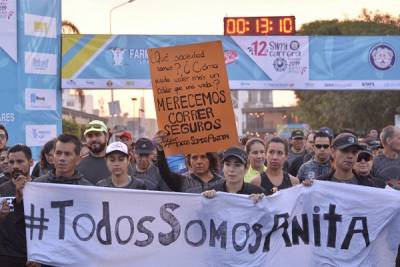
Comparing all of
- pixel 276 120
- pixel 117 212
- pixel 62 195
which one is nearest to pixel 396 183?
pixel 117 212

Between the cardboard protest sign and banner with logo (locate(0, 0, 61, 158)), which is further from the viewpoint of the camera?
banner with logo (locate(0, 0, 61, 158))

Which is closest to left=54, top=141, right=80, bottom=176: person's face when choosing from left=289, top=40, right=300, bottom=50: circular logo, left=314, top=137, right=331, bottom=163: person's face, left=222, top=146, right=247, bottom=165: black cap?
left=222, top=146, right=247, bottom=165: black cap

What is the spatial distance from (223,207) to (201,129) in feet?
3.76

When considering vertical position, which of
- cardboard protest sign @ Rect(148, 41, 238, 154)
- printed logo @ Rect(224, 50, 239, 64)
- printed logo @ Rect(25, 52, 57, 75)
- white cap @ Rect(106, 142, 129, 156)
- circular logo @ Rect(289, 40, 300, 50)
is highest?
circular logo @ Rect(289, 40, 300, 50)

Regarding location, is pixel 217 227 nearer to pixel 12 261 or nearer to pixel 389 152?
pixel 12 261

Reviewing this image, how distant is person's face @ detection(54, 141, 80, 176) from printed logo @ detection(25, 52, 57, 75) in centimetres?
731

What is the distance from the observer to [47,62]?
13.7 m

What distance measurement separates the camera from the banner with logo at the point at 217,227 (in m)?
6.24

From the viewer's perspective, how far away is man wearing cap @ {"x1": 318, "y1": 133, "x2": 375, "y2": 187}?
624 cm

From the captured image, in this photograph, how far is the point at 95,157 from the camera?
7.53 meters

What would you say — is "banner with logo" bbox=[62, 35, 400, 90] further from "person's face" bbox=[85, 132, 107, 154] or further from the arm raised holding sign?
the arm raised holding sign

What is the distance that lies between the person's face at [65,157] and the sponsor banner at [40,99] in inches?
284

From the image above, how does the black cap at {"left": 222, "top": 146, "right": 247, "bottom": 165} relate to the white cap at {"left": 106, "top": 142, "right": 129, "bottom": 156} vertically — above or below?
below

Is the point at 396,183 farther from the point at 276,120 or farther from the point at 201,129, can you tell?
the point at 276,120
